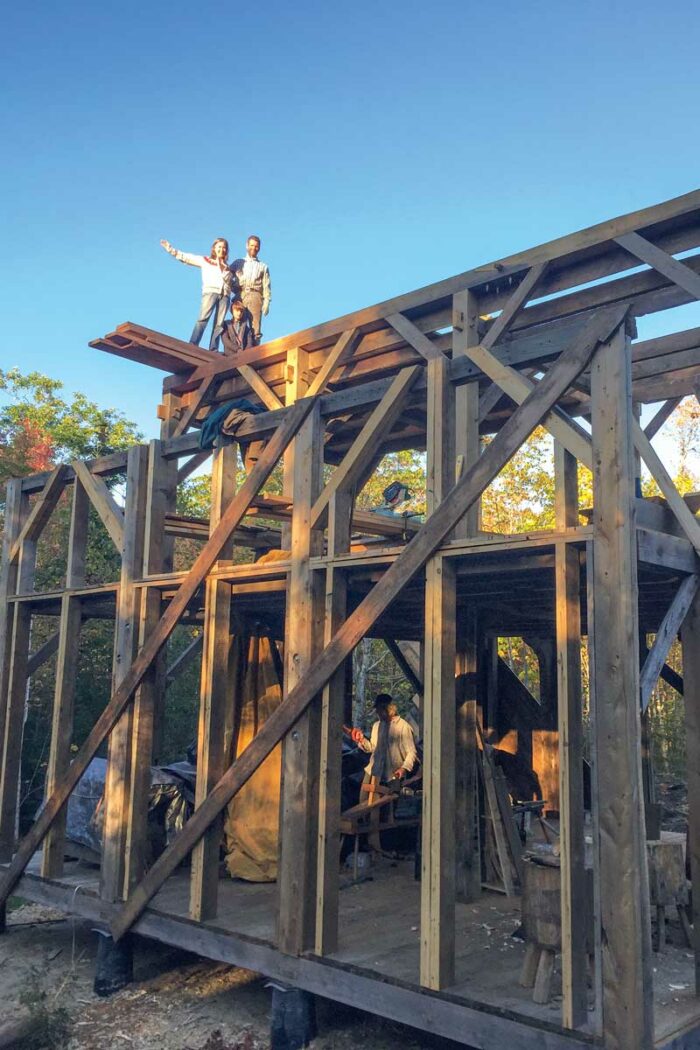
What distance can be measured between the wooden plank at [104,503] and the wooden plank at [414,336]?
3240 mm

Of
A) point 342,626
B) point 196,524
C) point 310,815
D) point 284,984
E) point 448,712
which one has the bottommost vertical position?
point 284,984

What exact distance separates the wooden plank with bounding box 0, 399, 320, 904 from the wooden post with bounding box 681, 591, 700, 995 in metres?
3.30

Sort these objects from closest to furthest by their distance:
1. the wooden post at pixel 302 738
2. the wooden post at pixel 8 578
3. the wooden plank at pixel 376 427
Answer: the wooden post at pixel 302 738
the wooden plank at pixel 376 427
the wooden post at pixel 8 578

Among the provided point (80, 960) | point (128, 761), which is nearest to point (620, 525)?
point (128, 761)

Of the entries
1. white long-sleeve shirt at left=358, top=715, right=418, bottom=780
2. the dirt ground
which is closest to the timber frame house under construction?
the dirt ground

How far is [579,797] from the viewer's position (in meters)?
5.09

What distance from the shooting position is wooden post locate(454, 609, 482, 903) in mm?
8250

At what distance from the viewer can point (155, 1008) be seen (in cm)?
745

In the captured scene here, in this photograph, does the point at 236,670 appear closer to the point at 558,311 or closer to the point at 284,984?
the point at 284,984

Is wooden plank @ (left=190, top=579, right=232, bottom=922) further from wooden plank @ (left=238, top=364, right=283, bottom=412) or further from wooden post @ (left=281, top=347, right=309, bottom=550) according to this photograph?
wooden plank @ (left=238, top=364, right=283, bottom=412)

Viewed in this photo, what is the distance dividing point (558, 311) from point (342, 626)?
11.8 feet

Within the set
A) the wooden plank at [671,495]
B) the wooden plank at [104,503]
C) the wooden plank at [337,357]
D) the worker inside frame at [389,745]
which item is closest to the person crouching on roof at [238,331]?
the wooden plank at [337,357]

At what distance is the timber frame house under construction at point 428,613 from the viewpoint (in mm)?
5070

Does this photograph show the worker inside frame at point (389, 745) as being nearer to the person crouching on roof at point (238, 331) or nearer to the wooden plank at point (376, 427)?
the wooden plank at point (376, 427)
